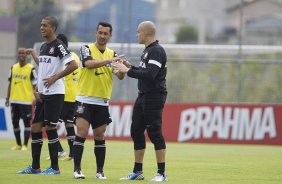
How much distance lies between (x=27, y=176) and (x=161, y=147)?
2.08 m

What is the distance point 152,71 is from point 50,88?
6.01ft

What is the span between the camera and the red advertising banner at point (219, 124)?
26.2 meters

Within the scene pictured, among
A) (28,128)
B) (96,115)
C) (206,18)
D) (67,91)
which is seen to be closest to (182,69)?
(28,128)

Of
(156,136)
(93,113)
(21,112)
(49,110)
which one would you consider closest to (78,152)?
(93,113)

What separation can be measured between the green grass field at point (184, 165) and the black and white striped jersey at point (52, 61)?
1366 millimetres

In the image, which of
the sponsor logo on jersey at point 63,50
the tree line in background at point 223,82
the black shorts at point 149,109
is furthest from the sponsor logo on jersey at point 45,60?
the tree line in background at point 223,82

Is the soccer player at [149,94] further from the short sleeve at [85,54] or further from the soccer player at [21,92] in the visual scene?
the soccer player at [21,92]

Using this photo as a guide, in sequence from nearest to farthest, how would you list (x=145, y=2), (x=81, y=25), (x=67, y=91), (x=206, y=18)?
(x=67, y=91)
(x=145, y=2)
(x=81, y=25)
(x=206, y=18)

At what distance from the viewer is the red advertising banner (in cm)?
2625

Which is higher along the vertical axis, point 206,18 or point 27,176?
Result: point 206,18

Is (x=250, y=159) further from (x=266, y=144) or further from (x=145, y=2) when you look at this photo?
(x=145, y=2)

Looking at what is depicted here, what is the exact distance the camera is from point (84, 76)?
13.5 m

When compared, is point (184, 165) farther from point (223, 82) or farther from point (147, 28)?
point (223, 82)

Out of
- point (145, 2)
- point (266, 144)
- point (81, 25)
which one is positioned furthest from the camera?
point (81, 25)
